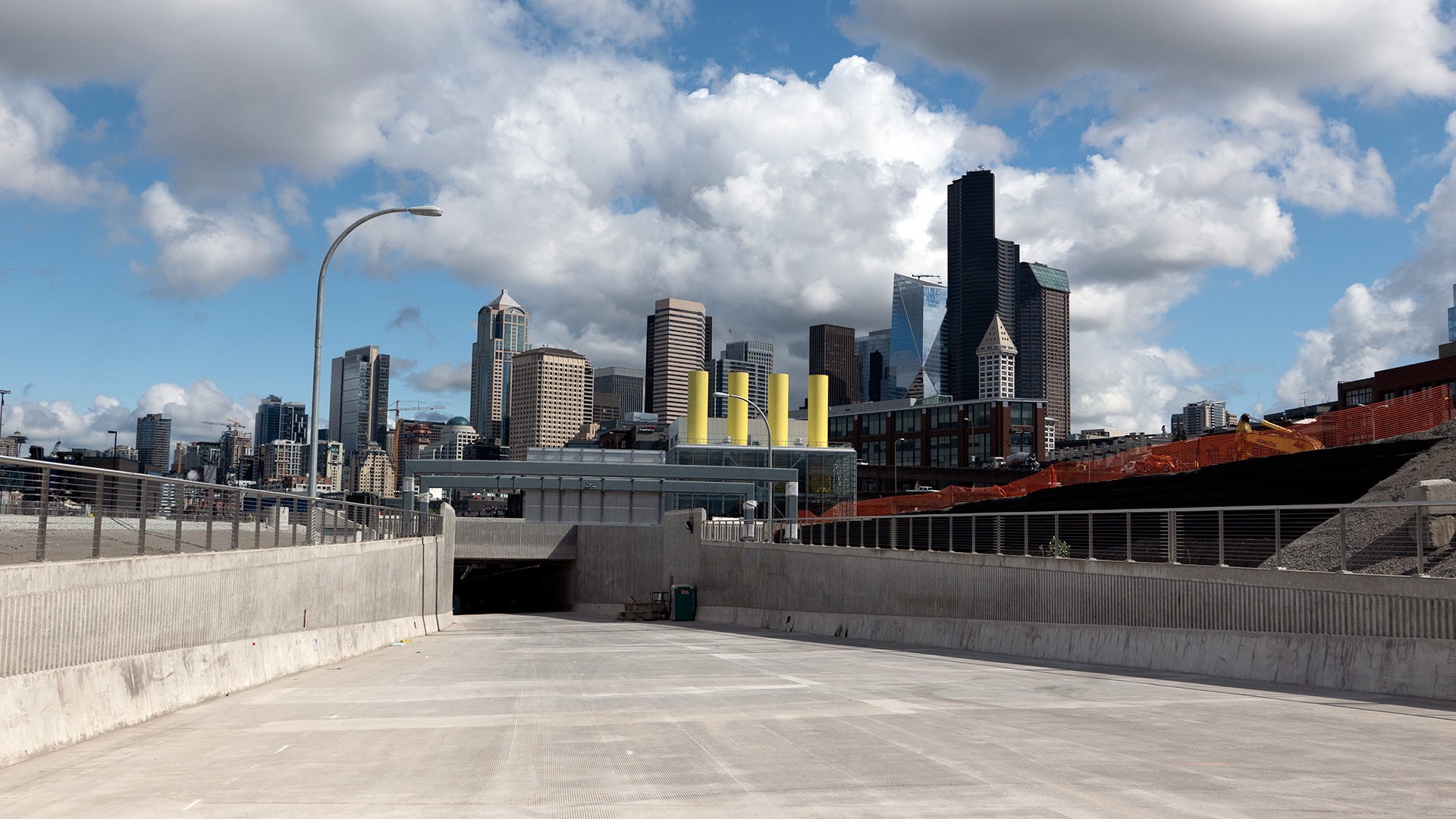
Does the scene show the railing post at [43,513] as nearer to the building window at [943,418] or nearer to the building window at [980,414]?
the building window at [980,414]

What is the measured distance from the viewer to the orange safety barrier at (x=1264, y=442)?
108 ft

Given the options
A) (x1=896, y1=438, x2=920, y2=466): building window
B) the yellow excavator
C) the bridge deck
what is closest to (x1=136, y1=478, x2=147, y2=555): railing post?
the bridge deck

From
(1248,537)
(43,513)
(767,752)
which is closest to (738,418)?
(1248,537)

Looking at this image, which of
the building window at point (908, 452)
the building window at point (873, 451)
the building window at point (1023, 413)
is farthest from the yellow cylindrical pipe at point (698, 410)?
the building window at point (1023, 413)

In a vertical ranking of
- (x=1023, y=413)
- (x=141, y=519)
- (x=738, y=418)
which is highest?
(x=1023, y=413)

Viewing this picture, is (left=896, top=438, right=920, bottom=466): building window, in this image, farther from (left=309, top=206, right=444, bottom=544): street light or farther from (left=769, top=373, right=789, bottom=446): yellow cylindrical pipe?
(left=309, top=206, right=444, bottom=544): street light

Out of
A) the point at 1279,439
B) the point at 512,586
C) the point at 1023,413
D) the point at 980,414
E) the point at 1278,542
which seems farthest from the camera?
the point at 1023,413

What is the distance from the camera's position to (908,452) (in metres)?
174

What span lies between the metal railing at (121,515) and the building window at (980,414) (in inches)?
5809

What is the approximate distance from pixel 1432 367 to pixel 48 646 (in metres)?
83.6

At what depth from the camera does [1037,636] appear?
79.1ft

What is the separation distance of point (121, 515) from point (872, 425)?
168 metres

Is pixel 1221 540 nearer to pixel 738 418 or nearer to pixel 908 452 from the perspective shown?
pixel 738 418

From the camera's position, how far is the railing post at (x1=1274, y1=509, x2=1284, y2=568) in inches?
711
